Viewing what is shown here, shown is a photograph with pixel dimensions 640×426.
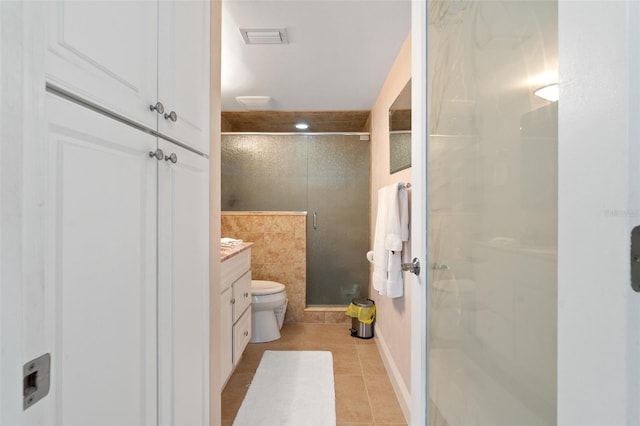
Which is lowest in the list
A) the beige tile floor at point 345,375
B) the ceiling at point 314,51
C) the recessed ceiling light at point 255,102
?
the beige tile floor at point 345,375

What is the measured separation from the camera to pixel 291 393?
6.59 ft

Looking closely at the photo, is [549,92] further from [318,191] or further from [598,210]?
[318,191]

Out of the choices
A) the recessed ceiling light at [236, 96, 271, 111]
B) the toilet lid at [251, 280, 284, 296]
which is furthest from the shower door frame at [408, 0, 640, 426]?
the recessed ceiling light at [236, 96, 271, 111]

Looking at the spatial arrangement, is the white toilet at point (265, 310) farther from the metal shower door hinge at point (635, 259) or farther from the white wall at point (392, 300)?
→ the metal shower door hinge at point (635, 259)

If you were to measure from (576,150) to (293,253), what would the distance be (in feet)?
10.4

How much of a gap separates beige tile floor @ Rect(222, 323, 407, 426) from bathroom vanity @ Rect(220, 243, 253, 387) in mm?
192

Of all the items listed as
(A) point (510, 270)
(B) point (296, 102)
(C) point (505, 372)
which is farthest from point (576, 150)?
(B) point (296, 102)

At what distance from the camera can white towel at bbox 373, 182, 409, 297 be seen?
6.63 feet

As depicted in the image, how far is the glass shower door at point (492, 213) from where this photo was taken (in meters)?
0.58
